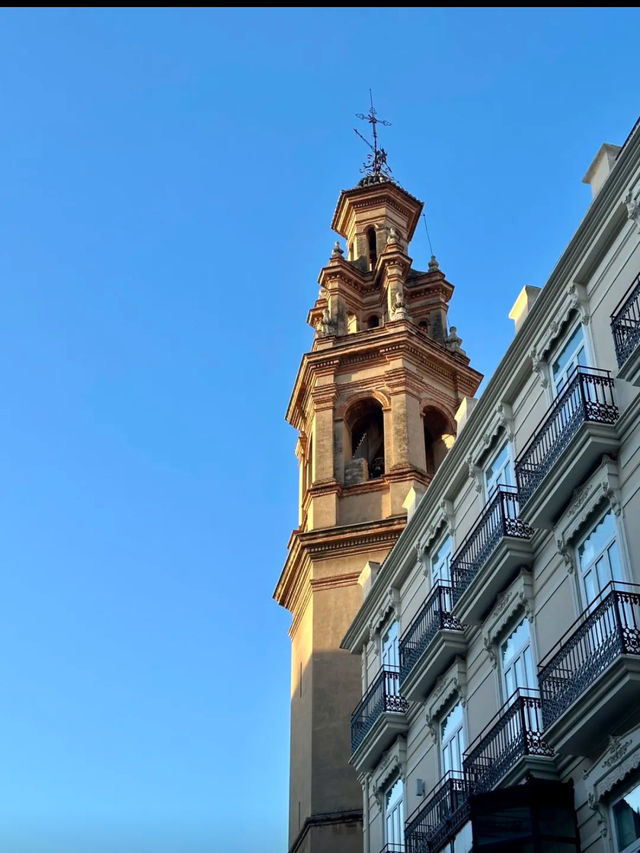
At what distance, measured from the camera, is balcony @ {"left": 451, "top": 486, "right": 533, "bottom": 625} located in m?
15.9

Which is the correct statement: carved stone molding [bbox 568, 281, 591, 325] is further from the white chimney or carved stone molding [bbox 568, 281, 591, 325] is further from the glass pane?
the glass pane

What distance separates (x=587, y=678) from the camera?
1295cm

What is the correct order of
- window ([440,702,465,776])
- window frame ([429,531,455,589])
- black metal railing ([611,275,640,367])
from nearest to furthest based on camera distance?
1. black metal railing ([611,275,640,367])
2. window ([440,702,465,776])
3. window frame ([429,531,455,589])

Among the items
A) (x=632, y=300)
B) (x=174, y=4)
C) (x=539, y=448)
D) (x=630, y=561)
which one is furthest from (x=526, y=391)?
(x=174, y=4)

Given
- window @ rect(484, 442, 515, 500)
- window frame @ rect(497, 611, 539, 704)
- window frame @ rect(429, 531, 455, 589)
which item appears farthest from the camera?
window frame @ rect(429, 531, 455, 589)

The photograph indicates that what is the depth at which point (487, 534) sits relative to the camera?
16.9 meters

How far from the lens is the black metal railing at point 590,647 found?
12.4 meters

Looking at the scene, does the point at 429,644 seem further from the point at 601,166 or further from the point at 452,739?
the point at 601,166

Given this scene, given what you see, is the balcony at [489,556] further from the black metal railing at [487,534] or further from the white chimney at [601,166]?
the white chimney at [601,166]

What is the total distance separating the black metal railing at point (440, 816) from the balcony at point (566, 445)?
3578 mm

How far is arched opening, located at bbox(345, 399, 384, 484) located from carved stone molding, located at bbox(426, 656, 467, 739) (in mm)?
13944

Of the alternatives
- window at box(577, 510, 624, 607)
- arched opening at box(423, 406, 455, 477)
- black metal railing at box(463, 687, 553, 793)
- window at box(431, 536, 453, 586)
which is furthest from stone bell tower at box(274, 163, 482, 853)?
window at box(577, 510, 624, 607)

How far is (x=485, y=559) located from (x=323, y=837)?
1135cm

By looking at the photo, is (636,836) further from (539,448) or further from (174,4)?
(174,4)
